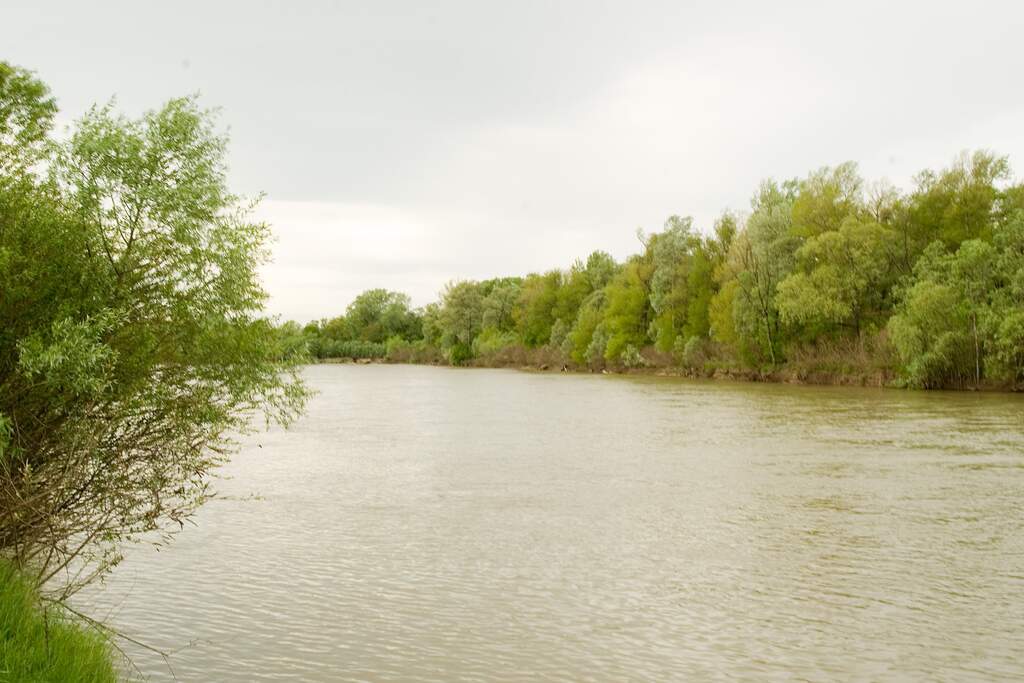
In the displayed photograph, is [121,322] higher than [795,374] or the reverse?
higher

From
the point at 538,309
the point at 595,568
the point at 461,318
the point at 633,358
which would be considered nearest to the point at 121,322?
the point at 595,568

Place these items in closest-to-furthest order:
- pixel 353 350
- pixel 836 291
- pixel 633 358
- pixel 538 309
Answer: pixel 836 291
pixel 633 358
pixel 538 309
pixel 353 350

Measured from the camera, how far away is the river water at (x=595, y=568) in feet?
27.7

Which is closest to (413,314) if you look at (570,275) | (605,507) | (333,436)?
(570,275)

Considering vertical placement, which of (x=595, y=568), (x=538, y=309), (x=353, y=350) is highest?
(x=538, y=309)

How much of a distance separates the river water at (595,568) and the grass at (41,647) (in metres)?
1.02

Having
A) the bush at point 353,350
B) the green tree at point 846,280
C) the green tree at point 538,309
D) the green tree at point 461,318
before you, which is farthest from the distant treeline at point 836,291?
Result: the bush at point 353,350

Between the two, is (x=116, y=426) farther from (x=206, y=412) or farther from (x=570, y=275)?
(x=570, y=275)

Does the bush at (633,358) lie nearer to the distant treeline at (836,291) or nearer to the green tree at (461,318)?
the distant treeline at (836,291)

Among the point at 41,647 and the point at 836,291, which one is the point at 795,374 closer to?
the point at 836,291

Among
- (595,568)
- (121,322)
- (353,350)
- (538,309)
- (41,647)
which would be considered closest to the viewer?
(41,647)

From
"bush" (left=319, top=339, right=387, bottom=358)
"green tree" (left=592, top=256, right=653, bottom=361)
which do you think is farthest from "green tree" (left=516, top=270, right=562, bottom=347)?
"bush" (left=319, top=339, right=387, bottom=358)

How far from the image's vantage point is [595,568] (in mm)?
11812

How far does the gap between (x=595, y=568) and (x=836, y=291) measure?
5170cm
